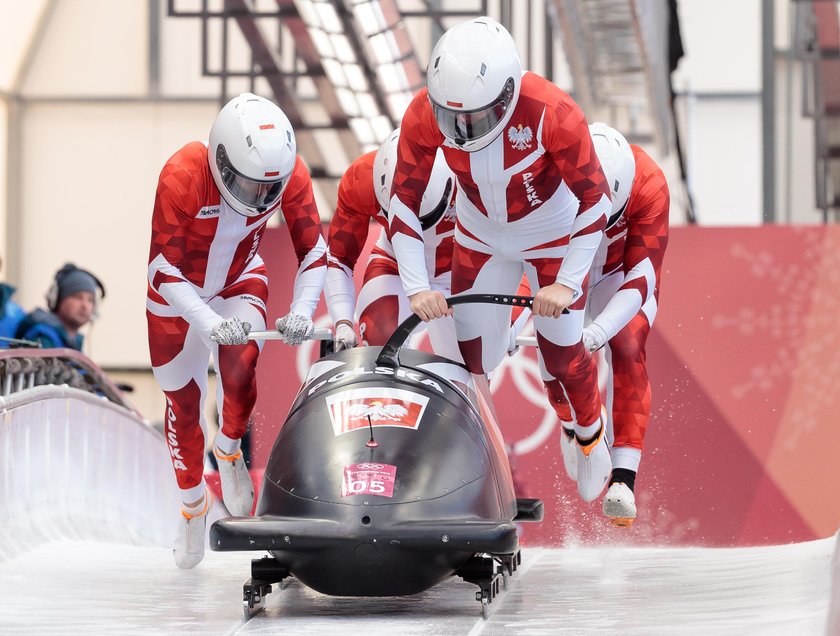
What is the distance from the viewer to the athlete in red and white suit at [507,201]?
357 cm

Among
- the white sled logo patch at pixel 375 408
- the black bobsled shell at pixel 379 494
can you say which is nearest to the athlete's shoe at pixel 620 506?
the black bobsled shell at pixel 379 494

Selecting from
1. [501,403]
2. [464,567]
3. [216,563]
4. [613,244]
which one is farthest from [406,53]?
[464,567]

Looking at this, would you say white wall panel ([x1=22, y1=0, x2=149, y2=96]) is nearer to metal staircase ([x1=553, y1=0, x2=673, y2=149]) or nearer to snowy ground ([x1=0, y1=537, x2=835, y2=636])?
metal staircase ([x1=553, y1=0, x2=673, y2=149])

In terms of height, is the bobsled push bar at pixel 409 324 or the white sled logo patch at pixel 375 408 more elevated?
the bobsled push bar at pixel 409 324

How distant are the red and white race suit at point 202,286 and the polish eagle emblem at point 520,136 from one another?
0.86 metres

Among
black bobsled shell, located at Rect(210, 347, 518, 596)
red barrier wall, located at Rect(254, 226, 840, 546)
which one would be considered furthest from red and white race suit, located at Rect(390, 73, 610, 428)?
red barrier wall, located at Rect(254, 226, 840, 546)

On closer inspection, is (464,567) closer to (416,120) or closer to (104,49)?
(416,120)

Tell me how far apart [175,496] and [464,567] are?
3.62m

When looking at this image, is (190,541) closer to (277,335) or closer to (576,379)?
(277,335)

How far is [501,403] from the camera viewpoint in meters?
6.23

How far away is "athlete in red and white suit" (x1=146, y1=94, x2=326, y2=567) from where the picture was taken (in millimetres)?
4094

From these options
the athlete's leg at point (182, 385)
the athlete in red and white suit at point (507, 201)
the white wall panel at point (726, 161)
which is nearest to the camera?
the athlete in red and white suit at point (507, 201)

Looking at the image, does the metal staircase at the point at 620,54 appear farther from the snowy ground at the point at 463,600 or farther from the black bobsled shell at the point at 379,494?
the black bobsled shell at the point at 379,494

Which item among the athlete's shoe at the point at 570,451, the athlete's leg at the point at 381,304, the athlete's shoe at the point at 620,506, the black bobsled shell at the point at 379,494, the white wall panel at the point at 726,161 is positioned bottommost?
the athlete's shoe at the point at 620,506
